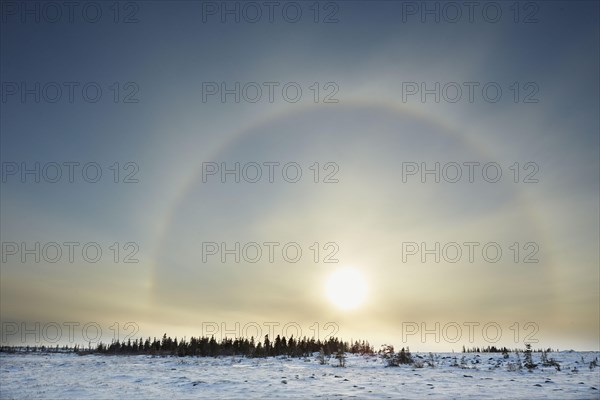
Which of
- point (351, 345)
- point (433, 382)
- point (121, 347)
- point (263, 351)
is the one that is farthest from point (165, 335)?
point (433, 382)

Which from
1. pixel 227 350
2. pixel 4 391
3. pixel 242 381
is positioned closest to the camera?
pixel 4 391

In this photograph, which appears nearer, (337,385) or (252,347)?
(337,385)

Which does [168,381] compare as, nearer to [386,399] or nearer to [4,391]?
[4,391]

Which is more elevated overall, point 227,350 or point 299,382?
point 299,382

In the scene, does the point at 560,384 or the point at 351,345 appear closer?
the point at 560,384

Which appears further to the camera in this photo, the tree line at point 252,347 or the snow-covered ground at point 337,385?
the tree line at point 252,347

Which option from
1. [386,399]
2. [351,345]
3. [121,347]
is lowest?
[121,347]

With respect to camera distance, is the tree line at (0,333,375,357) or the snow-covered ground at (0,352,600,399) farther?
the tree line at (0,333,375,357)

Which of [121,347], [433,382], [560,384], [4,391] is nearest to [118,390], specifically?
[4,391]

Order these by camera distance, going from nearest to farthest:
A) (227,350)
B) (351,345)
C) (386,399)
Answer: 1. (386,399)
2. (351,345)
3. (227,350)
